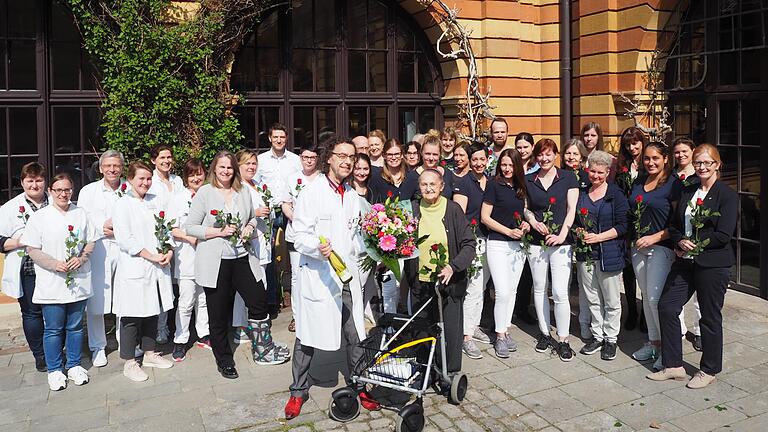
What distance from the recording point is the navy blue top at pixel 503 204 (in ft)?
20.8

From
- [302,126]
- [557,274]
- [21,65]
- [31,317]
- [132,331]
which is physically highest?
[21,65]

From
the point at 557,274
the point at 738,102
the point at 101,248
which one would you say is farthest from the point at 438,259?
the point at 738,102

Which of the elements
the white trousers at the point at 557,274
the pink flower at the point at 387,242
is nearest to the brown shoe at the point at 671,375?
the white trousers at the point at 557,274

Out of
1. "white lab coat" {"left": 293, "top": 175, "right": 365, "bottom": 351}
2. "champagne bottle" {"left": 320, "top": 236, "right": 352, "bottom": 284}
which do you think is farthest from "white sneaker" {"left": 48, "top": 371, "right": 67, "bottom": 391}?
"champagne bottle" {"left": 320, "top": 236, "right": 352, "bottom": 284}

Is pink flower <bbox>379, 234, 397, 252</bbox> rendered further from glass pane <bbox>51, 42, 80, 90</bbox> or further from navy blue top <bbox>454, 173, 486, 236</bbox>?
glass pane <bbox>51, 42, 80, 90</bbox>

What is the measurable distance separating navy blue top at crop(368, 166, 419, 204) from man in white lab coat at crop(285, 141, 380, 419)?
1404 mm

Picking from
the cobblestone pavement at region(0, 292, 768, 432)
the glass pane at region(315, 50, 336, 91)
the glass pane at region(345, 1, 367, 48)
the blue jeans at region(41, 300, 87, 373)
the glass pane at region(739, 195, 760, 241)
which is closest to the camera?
the cobblestone pavement at region(0, 292, 768, 432)

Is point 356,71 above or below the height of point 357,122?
above

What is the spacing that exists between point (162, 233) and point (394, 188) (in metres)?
2.32

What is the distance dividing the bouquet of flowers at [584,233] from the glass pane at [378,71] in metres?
5.35

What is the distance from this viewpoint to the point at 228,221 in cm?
582

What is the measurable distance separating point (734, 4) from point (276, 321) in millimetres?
7335

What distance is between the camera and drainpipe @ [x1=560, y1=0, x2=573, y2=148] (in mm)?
10953

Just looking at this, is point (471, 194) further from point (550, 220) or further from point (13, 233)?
point (13, 233)
